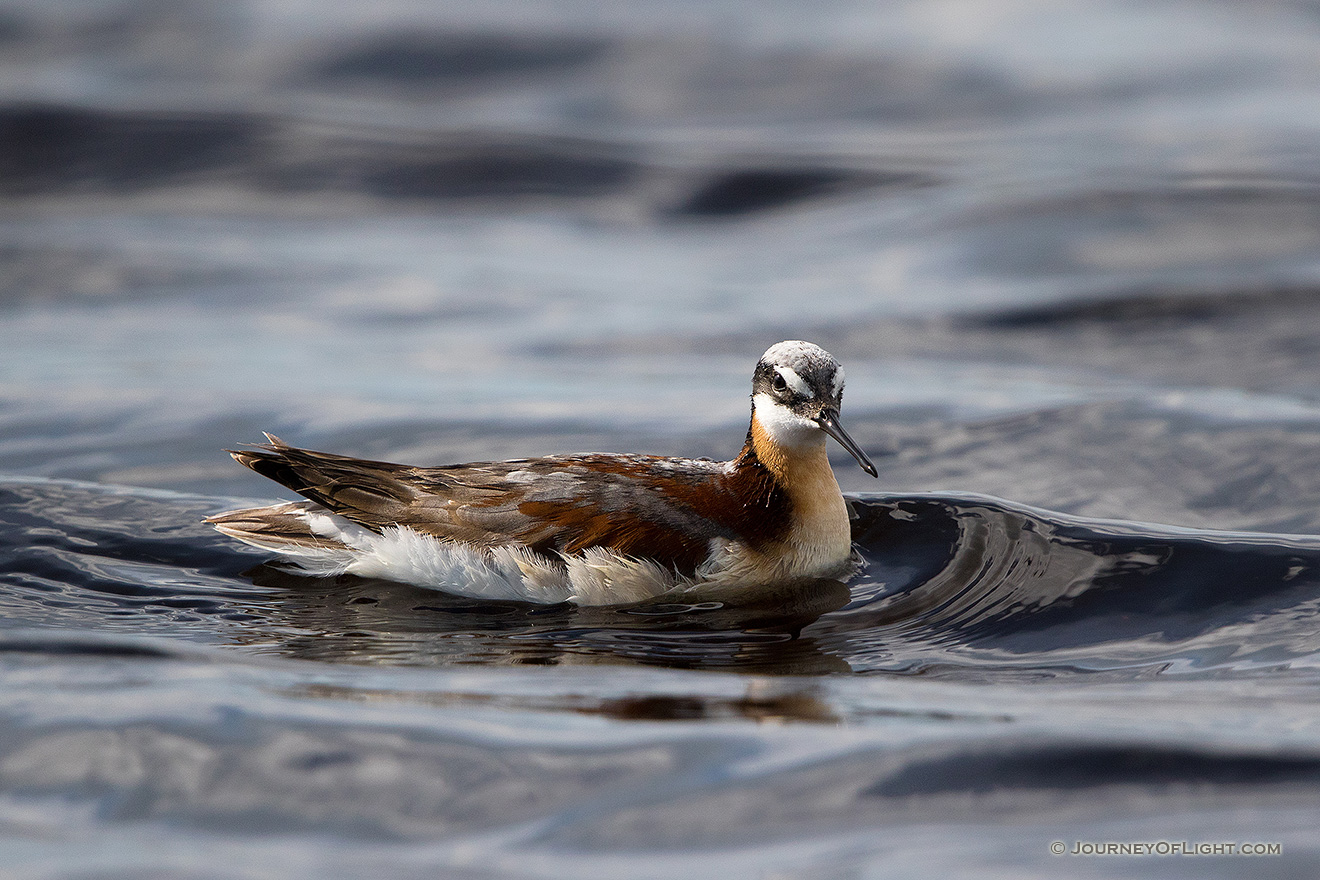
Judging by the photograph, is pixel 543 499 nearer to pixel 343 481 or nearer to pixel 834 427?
pixel 343 481

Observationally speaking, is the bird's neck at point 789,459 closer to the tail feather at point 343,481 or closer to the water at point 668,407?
the water at point 668,407

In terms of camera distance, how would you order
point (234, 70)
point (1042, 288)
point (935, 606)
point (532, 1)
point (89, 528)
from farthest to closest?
point (532, 1) → point (234, 70) → point (1042, 288) → point (89, 528) → point (935, 606)

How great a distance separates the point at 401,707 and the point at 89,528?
3.33 meters

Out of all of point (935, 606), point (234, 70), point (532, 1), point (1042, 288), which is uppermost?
point (532, 1)

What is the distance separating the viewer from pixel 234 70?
68.1 feet

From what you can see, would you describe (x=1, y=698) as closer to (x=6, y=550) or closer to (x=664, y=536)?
(x=6, y=550)

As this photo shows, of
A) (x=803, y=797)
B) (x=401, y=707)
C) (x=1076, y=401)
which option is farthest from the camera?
(x=1076, y=401)

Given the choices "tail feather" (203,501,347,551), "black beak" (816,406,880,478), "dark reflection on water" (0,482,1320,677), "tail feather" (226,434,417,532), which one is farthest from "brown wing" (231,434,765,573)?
"black beak" (816,406,880,478)

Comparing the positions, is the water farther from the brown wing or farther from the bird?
the brown wing

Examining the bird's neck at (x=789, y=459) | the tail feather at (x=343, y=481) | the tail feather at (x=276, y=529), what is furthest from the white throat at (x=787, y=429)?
the tail feather at (x=276, y=529)

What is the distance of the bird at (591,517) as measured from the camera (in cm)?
765

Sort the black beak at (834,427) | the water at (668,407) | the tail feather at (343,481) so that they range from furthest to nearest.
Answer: the tail feather at (343,481) → the black beak at (834,427) → the water at (668,407)

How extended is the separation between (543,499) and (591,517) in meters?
0.27

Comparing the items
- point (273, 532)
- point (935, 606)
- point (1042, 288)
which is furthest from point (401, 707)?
point (1042, 288)
